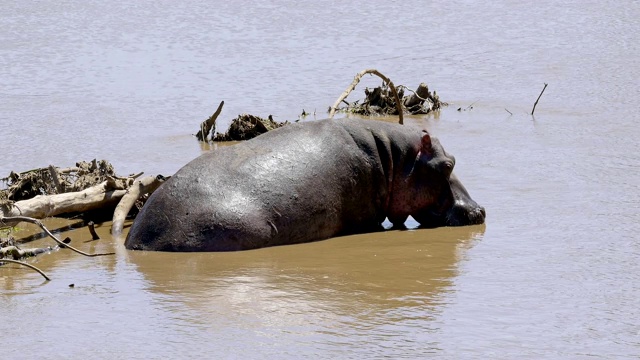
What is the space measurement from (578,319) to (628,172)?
5.42 metres

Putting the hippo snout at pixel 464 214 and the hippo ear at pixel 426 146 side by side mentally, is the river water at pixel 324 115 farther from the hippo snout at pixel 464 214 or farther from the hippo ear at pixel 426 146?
the hippo ear at pixel 426 146

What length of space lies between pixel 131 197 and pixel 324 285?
2881mm

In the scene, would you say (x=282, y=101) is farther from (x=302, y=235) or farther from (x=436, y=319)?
(x=436, y=319)

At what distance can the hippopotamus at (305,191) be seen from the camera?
32.5 feet

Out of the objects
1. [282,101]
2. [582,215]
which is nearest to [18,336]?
[582,215]

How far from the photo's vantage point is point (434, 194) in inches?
441

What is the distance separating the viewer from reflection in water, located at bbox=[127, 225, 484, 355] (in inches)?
311

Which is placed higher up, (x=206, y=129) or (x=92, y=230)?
(x=206, y=129)

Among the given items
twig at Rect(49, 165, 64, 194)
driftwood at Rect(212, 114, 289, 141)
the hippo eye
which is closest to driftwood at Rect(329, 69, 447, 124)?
driftwood at Rect(212, 114, 289, 141)

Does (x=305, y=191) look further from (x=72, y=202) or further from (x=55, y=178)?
(x=55, y=178)

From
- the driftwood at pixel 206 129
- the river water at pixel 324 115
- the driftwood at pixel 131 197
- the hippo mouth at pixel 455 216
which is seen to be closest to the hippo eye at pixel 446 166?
the hippo mouth at pixel 455 216

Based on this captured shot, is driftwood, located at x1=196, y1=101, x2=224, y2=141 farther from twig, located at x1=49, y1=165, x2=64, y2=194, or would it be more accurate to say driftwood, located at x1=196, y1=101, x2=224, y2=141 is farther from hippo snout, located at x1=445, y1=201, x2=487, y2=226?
hippo snout, located at x1=445, y1=201, x2=487, y2=226

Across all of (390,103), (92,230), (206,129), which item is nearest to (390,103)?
(390,103)

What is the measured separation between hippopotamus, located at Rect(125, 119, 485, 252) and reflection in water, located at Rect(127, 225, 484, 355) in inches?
7.1
